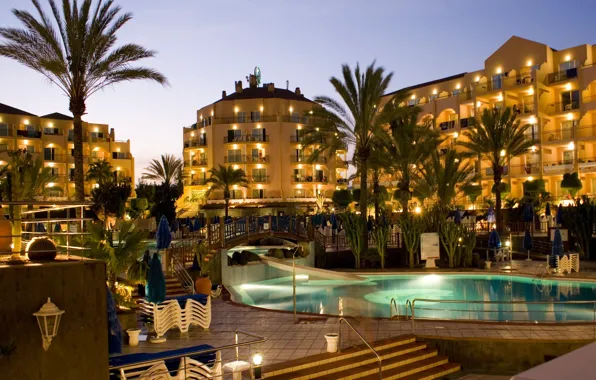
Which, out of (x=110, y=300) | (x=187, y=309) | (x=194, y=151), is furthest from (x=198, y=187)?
(x=110, y=300)

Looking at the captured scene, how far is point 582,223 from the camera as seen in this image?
2703 cm

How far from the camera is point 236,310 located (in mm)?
16312

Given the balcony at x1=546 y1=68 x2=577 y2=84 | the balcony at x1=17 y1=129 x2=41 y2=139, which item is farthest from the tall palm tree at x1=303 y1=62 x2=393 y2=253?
the balcony at x1=17 y1=129 x2=41 y2=139

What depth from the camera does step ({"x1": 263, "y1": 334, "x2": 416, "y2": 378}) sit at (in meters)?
10.1

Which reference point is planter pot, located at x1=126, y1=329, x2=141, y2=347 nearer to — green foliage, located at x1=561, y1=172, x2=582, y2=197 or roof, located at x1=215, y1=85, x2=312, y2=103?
green foliage, located at x1=561, y1=172, x2=582, y2=197

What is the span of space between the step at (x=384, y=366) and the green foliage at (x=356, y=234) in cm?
1418

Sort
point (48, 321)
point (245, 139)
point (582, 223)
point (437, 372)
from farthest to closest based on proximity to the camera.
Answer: point (245, 139) → point (582, 223) → point (437, 372) → point (48, 321)

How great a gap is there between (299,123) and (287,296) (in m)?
49.2

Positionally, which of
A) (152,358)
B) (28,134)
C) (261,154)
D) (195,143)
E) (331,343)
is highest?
(28,134)

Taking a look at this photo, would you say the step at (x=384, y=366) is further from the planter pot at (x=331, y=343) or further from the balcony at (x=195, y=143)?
the balcony at (x=195, y=143)

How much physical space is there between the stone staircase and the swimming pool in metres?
2.94

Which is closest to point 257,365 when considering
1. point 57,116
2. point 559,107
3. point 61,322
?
point 61,322

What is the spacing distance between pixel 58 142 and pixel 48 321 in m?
64.9

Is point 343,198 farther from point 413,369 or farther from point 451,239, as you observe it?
point 413,369
